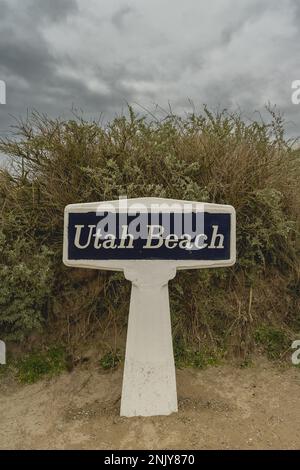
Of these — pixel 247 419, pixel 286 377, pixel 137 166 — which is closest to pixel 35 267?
pixel 137 166

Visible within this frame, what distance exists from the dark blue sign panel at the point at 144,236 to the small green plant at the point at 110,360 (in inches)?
50.6

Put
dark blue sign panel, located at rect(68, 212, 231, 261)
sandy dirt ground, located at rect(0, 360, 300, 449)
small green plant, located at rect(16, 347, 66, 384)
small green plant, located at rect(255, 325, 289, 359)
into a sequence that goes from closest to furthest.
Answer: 1. sandy dirt ground, located at rect(0, 360, 300, 449)
2. dark blue sign panel, located at rect(68, 212, 231, 261)
3. small green plant, located at rect(16, 347, 66, 384)
4. small green plant, located at rect(255, 325, 289, 359)

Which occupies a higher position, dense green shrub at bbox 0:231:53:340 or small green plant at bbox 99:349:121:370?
dense green shrub at bbox 0:231:53:340

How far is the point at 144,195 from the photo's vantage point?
13.1ft

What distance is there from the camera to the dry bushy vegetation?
3.78m

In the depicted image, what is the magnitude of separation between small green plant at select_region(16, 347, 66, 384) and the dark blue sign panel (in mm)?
1356

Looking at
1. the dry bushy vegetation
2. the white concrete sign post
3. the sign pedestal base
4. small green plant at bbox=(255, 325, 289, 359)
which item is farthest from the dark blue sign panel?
small green plant at bbox=(255, 325, 289, 359)

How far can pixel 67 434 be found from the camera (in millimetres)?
2730

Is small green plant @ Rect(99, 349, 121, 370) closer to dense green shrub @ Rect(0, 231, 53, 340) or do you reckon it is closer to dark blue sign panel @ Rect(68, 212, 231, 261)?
dense green shrub @ Rect(0, 231, 53, 340)

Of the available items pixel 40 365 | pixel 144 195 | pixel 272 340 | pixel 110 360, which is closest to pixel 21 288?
pixel 40 365

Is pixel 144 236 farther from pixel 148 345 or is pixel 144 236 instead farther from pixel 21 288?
pixel 21 288

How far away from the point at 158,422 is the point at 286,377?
1.40 m

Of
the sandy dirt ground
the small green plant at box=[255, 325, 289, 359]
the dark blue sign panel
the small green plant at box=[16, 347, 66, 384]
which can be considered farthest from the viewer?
the small green plant at box=[255, 325, 289, 359]
